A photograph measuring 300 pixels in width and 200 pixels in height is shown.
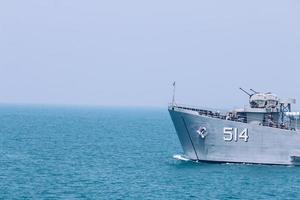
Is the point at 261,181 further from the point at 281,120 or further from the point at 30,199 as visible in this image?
the point at 30,199

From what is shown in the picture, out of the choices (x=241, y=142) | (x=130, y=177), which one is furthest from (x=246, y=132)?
(x=130, y=177)

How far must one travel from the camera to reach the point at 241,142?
61.4 metres

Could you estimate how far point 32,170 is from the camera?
59.8m

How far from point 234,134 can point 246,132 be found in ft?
3.39

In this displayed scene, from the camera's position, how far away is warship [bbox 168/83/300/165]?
61.0 meters

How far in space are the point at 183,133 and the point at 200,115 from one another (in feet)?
8.97

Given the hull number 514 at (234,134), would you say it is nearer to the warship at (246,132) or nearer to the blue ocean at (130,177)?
the warship at (246,132)

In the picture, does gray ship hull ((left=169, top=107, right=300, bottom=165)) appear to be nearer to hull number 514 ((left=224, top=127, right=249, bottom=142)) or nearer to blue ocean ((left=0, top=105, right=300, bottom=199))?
hull number 514 ((left=224, top=127, right=249, bottom=142))

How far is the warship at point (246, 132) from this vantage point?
61.0 meters

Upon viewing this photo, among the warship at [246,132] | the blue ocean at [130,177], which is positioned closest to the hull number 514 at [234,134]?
the warship at [246,132]

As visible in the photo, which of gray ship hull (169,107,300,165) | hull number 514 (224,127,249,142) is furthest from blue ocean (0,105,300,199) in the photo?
hull number 514 (224,127,249,142)

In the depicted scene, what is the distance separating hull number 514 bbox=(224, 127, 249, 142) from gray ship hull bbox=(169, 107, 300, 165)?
0.09 metres

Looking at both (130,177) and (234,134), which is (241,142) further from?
(130,177)

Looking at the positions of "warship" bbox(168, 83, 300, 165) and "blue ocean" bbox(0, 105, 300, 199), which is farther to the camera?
"warship" bbox(168, 83, 300, 165)
